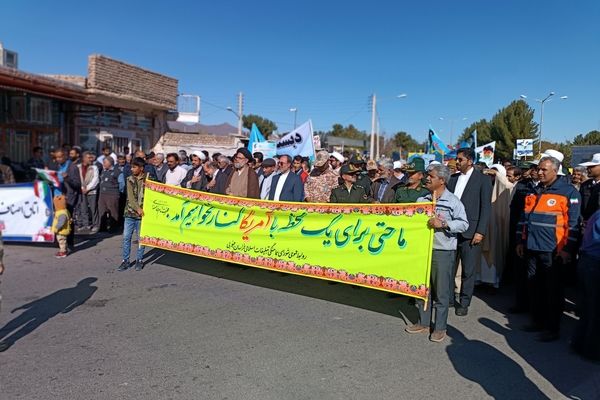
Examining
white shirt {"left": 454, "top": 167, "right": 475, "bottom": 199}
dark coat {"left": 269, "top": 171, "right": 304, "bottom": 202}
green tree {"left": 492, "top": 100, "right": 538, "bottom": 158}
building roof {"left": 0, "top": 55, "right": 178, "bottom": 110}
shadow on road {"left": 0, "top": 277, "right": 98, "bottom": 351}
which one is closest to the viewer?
shadow on road {"left": 0, "top": 277, "right": 98, "bottom": 351}

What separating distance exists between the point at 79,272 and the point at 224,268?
85.9 inches

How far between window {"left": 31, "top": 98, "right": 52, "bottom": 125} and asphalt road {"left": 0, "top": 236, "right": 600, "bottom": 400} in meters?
9.33

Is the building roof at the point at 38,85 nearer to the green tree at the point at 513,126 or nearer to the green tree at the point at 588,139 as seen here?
the green tree at the point at 588,139

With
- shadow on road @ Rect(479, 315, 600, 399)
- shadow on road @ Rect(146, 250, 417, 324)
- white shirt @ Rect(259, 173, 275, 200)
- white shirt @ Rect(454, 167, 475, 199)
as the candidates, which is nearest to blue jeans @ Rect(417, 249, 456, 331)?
shadow on road @ Rect(146, 250, 417, 324)

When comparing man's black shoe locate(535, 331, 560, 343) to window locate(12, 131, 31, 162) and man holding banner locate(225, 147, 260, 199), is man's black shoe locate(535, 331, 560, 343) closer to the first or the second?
man holding banner locate(225, 147, 260, 199)

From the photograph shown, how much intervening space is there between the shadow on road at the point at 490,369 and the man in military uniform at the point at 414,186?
1634 millimetres

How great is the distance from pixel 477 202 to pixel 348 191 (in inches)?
65.9

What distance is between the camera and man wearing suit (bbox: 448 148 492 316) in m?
5.30

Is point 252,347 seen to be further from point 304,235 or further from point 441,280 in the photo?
point 441,280

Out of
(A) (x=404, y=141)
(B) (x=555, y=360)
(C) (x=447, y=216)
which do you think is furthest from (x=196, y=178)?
(A) (x=404, y=141)

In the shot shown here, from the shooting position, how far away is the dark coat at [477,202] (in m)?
5.29

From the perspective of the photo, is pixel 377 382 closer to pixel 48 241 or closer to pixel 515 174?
pixel 515 174

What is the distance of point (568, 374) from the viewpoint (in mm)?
3889

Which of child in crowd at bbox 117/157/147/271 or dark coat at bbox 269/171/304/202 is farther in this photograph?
dark coat at bbox 269/171/304/202
